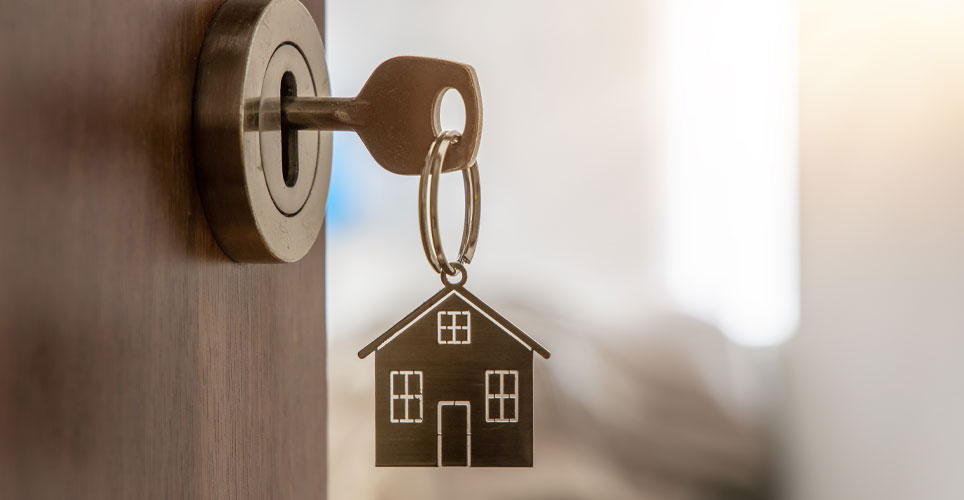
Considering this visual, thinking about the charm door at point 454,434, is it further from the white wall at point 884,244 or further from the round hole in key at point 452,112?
the white wall at point 884,244

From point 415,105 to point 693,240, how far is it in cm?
46

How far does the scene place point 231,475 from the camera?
12.9 inches

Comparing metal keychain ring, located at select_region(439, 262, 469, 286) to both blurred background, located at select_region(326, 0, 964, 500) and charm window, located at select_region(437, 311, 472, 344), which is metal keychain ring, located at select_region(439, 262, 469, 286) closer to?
charm window, located at select_region(437, 311, 472, 344)

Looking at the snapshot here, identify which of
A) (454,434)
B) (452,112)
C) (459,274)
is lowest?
(454,434)

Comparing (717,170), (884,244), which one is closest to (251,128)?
(717,170)

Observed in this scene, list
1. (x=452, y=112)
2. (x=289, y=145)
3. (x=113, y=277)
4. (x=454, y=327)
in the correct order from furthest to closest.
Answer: (x=452, y=112)
(x=454, y=327)
(x=289, y=145)
(x=113, y=277)

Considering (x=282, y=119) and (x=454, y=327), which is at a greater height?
(x=282, y=119)

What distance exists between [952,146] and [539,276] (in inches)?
17.0

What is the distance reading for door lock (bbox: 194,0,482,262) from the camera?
280 millimetres

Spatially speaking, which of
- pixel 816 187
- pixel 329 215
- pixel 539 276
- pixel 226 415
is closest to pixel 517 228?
pixel 539 276

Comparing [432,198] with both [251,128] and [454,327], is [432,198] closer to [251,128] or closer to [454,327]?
[251,128]

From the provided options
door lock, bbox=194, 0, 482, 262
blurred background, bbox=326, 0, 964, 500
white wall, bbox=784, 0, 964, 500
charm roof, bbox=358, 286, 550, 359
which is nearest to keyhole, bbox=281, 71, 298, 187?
door lock, bbox=194, 0, 482, 262

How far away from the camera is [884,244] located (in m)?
0.74

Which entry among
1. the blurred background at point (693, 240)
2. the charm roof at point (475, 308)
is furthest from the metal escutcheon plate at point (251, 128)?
the blurred background at point (693, 240)
